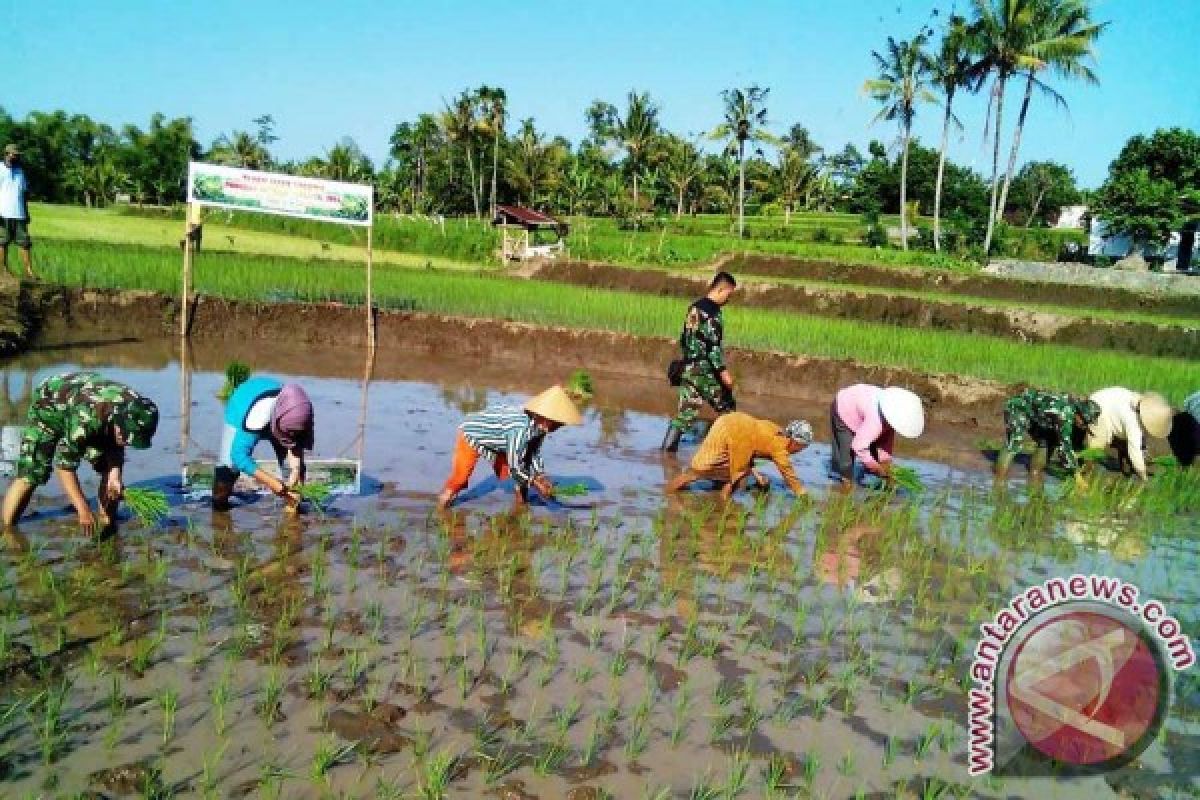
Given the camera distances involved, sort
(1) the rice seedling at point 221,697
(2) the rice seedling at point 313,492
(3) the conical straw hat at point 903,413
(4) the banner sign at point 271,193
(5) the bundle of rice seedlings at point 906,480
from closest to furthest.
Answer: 1. (1) the rice seedling at point 221,697
2. (2) the rice seedling at point 313,492
3. (3) the conical straw hat at point 903,413
4. (5) the bundle of rice seedlings at point 906,480
5. (4) the banner sign at point 271,193

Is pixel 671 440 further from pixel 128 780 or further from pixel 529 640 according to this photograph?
pixel 128 780

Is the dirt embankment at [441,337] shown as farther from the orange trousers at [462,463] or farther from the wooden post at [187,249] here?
the orange trousers at [462,463]

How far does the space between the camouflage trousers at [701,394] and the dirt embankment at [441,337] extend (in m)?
3.23

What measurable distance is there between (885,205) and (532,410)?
4776 centimetres

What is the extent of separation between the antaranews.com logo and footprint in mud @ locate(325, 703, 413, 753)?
1881 mm

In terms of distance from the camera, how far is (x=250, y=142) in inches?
1871

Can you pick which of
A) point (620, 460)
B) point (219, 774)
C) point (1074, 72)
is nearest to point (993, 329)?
point (620, 460)

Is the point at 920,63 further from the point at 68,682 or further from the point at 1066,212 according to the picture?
the point at 1066,212

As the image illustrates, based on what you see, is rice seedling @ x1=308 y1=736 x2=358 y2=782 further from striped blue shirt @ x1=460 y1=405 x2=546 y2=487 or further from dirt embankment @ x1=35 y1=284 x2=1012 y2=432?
dirt embankment @ x1=35 y1=284 x2=1012 y2=432

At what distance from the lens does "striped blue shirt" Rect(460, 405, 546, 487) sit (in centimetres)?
506

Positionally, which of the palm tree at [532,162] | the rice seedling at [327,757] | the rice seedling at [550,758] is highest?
the palm tree at [532,162]

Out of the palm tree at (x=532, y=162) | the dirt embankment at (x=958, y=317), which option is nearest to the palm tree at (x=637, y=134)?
the palm tree at (x=532, y=162)

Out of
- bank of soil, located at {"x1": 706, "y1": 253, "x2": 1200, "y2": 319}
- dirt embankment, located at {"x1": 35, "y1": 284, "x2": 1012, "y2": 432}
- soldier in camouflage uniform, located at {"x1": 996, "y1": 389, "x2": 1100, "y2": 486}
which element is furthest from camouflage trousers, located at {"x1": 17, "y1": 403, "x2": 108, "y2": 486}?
bank of soil, located at {"x1": 706, "y1": 253, "x2": 1200, "y2": 319}

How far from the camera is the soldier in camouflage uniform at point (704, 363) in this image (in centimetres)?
675
